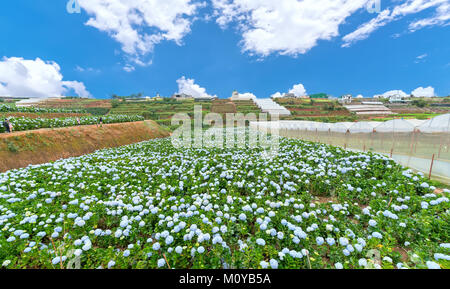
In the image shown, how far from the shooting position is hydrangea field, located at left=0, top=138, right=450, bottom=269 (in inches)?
103

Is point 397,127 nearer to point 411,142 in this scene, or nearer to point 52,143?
point 411,142

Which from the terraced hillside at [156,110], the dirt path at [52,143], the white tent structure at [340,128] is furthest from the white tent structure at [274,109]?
the dirt path at [52,143]

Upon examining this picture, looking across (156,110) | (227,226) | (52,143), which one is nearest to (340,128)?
(227,226)

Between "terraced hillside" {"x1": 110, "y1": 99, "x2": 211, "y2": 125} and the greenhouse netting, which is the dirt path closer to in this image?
the greenhouse netting

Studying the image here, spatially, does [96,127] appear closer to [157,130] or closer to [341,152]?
[157,130]

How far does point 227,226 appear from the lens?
3.42m

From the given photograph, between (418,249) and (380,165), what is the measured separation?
508 cm

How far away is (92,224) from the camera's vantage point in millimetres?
3727

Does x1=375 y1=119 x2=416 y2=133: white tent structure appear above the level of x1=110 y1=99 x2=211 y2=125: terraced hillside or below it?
below

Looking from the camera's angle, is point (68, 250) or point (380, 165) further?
point (380, 165)

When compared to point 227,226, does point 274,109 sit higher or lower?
higher

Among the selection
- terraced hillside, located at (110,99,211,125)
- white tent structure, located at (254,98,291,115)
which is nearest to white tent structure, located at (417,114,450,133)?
terraced hillside, located at (110,99,211,125)

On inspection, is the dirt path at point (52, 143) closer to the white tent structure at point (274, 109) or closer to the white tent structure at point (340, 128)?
the white tent structure at point (340, 128)
